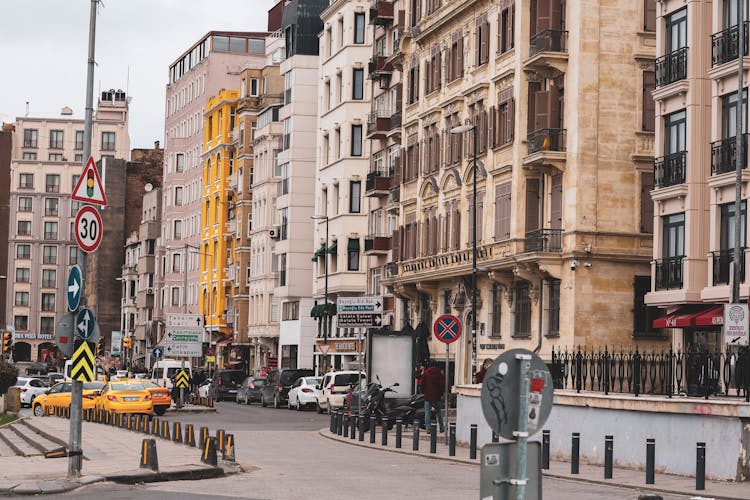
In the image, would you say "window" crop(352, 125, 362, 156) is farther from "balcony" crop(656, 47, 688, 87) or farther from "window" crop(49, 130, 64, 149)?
"window" crop(49, 130, 64, 149)

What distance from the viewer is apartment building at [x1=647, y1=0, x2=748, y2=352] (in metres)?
45.0

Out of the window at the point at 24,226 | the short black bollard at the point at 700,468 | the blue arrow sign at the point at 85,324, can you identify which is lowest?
the short black bollard at the point at 700,468

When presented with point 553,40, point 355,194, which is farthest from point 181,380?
point 355,194

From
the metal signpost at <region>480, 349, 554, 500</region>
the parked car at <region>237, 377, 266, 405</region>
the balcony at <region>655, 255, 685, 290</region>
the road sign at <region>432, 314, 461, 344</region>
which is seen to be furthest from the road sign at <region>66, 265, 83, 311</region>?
the parked car at <region>237, 377, 266, 405</region>

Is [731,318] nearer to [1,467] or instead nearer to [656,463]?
[656,463]

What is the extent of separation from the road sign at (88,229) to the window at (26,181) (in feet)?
511

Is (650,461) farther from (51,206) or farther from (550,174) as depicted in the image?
(51,206)

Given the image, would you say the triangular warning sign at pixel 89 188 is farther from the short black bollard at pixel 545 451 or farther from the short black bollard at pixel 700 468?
the short black bollard at pixel 545 451

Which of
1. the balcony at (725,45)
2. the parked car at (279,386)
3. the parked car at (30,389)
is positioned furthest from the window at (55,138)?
the balcony at (725,45)

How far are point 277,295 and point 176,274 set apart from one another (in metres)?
34.7

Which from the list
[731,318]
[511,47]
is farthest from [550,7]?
[731,318]

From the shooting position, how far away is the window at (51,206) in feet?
573

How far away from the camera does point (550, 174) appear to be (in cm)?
5322

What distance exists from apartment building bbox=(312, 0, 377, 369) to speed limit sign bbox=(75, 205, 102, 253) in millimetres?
54260
